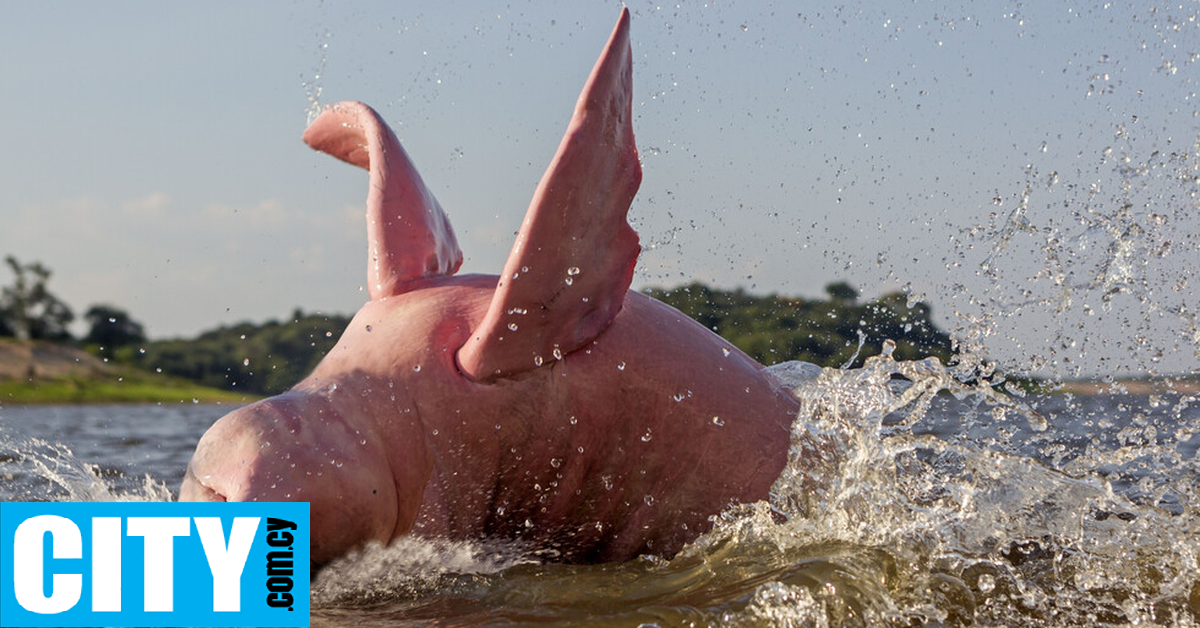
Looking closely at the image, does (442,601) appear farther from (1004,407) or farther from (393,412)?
(1004,407)

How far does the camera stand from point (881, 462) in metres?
3.17

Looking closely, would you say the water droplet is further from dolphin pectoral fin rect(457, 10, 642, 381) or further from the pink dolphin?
dolphin pectoral fin rect(457, 10, 642, 381)

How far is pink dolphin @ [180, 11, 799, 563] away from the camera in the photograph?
2674mm

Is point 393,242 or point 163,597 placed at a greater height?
point 393,242

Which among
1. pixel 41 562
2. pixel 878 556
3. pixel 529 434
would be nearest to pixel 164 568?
pixel 41 562

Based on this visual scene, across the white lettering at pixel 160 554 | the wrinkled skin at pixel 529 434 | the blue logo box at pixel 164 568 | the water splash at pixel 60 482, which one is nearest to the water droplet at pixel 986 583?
the wrinkled skin at pixel 529 434

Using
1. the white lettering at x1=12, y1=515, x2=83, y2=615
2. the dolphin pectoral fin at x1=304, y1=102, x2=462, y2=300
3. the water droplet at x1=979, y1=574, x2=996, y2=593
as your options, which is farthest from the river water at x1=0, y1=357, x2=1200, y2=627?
the dolphin pectoral fin at x1=304, y1=102, x2=462, y2=300

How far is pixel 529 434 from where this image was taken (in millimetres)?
2922

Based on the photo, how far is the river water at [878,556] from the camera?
2.46 m

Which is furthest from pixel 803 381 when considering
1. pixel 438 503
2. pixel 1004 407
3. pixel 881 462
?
pixel 438 503

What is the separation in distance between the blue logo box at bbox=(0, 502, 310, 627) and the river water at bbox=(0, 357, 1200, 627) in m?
0.16

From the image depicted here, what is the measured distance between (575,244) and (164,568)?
4.80 ft

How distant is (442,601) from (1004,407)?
2.04 meters

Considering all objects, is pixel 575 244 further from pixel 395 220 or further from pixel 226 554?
pixel 226 554
